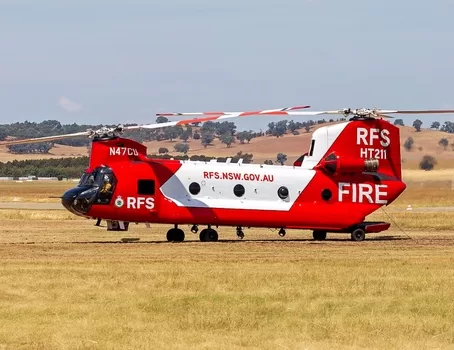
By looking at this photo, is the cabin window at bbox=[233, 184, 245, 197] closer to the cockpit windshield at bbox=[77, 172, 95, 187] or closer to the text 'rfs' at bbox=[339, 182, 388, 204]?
the text 'rfs' at bbox=[339, 182, 388, 204]

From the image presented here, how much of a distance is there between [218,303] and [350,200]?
19.9 m

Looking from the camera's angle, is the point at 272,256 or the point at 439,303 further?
the point at 272,256

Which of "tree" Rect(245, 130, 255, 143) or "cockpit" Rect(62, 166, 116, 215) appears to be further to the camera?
"tree" Rect(245, 130, 255, 143)

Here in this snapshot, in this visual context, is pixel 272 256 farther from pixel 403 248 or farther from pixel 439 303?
pixel 439 303

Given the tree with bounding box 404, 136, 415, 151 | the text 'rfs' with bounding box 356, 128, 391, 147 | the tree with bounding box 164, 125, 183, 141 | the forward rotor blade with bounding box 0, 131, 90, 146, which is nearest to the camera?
the forward rotor blade with bounding box 0, 131, 90, 146

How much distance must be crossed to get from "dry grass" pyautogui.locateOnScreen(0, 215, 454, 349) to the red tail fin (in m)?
7.77

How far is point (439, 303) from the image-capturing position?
20.3 metres

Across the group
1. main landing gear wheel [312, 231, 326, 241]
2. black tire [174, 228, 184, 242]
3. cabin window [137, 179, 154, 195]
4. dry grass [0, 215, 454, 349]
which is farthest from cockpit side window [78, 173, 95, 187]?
main landing gear wheel [312, 231, 326, 241]

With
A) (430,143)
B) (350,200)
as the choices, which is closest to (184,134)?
(430,143)

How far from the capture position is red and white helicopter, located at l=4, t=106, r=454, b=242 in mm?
36562

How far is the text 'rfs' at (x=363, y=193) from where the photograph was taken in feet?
129

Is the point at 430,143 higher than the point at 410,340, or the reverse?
the point at 430,143

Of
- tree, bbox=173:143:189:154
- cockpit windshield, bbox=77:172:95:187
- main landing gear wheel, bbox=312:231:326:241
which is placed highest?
tree, bbox=173:143:189:154

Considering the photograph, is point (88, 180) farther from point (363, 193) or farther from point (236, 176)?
point (363, 193)
